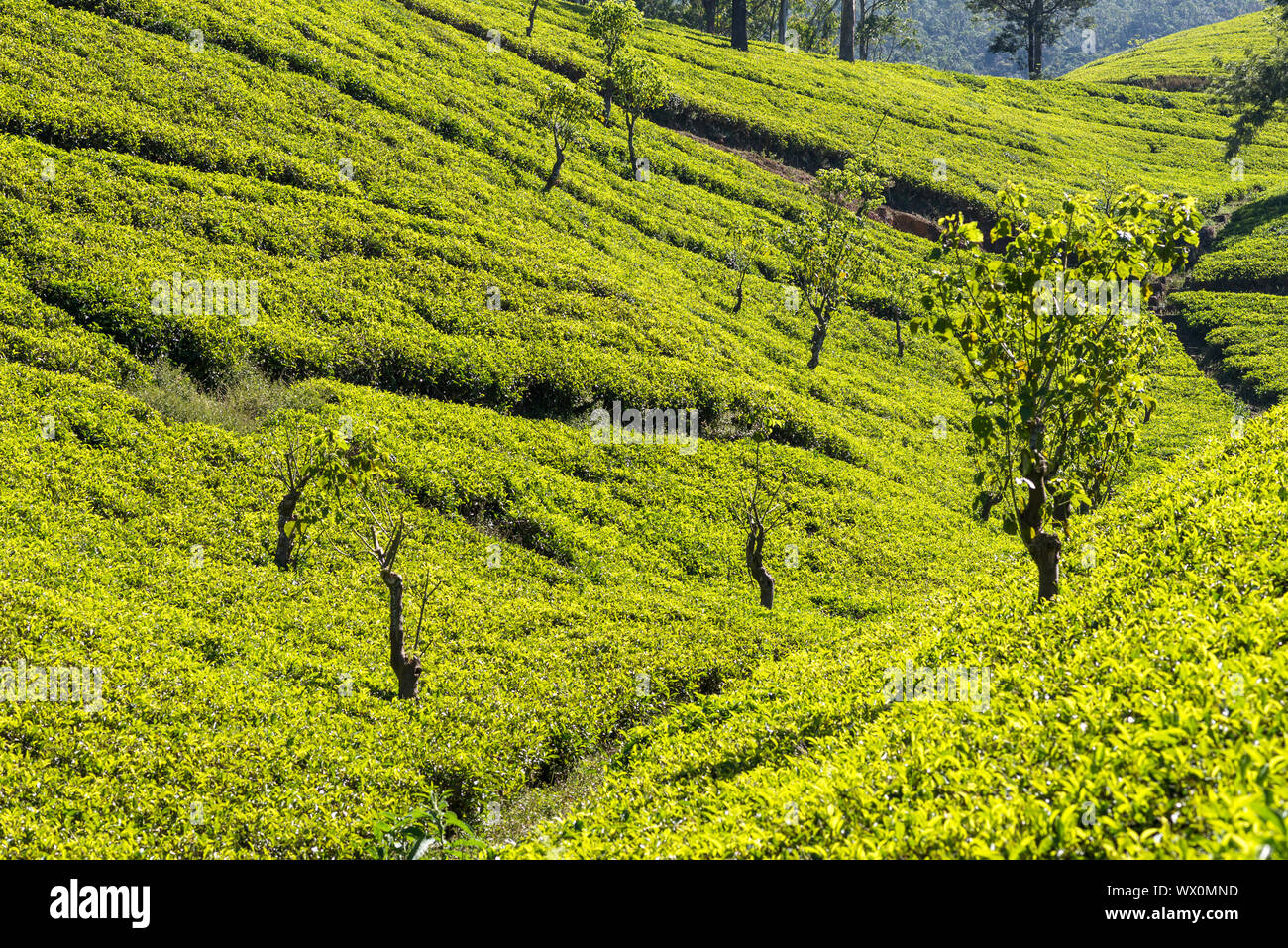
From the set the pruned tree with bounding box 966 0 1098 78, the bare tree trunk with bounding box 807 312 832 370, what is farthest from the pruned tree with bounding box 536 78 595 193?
the pruned tree with bounding box 966 0 1098 78

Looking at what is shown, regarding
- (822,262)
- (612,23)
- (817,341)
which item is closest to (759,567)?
(817,341)

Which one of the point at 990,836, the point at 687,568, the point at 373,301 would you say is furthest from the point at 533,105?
the point at 990,836

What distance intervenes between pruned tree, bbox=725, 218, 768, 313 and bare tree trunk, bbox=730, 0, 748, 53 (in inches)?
1754

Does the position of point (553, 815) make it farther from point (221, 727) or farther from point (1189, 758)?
point (1189, 758)

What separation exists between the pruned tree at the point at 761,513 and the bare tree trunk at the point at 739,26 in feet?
217

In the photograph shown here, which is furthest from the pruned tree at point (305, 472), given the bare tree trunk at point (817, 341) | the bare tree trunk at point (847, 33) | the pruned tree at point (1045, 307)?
the bare tree trunk at point (847, 33)

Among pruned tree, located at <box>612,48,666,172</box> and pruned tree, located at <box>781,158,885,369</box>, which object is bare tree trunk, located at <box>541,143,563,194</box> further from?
pruned tree, located at <box>781,158,885,369</box>

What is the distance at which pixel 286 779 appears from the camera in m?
10.8

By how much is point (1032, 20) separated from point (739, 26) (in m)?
54.2

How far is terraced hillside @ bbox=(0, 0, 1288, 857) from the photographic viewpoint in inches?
464

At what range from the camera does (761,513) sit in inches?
987

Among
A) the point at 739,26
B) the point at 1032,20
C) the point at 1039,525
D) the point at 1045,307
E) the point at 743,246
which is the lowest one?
the point at 1039,525

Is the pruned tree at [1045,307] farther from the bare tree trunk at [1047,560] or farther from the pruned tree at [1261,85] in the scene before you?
the pruned tree at [1261,85]

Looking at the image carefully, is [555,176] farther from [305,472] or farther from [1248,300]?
[1248,300]
